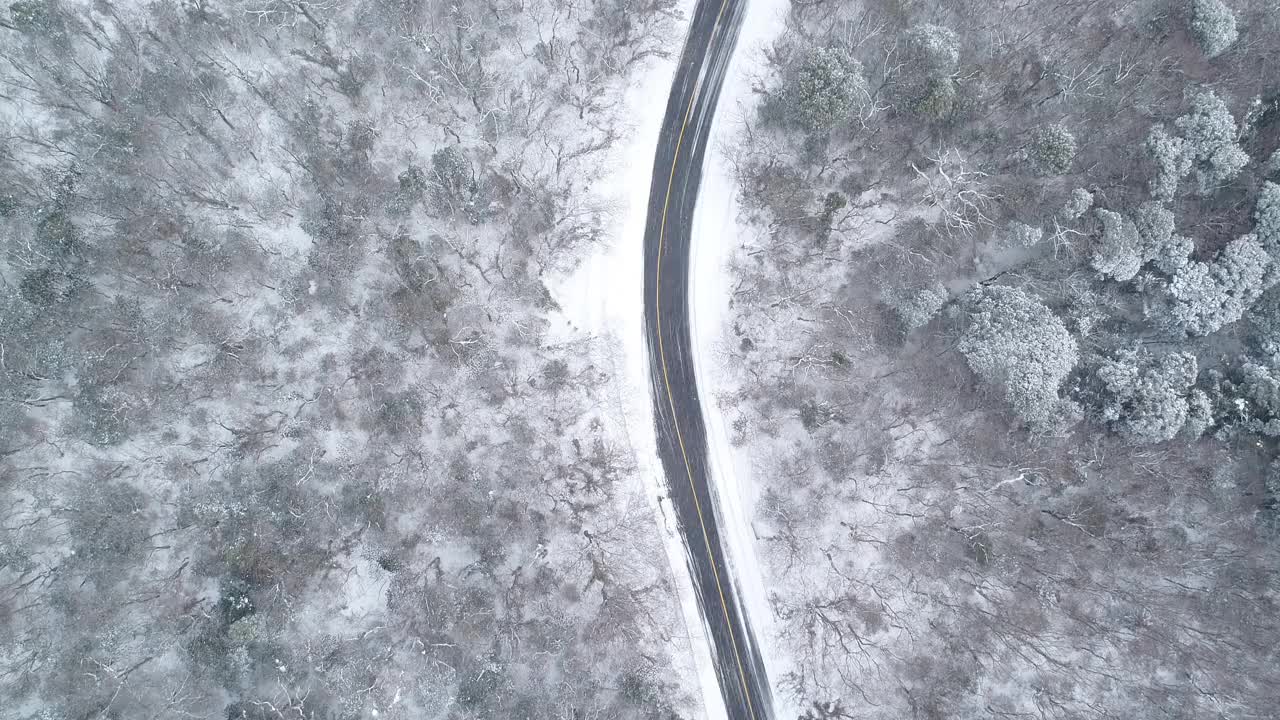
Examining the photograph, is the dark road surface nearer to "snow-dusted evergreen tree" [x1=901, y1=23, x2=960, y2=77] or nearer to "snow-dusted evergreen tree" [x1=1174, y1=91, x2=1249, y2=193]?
"snow-dusted evergreen tree" [x1=901, y1=23, x2=960, y2=77]

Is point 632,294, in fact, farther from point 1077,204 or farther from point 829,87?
point 1077,204

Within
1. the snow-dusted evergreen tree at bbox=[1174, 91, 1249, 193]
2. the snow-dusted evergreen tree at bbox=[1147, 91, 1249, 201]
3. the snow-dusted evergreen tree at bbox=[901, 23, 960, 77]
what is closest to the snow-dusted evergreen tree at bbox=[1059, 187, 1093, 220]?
the snow-dusted evergreen tree at bbox=[1147, 91, 1249, 201]

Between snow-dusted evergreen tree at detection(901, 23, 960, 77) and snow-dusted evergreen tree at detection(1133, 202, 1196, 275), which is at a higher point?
snow-dusted evergreen tree at detection(901, 23, 960, 77)

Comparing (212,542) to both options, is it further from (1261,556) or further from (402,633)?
(1261,556)

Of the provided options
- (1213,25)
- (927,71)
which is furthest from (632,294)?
(1213,25)

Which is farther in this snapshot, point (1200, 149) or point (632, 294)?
point (632, 294)

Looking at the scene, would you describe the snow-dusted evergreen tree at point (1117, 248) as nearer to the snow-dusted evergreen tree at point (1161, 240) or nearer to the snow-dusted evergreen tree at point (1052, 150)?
the snow-dusted evergreen tree at point (1161, 240)
